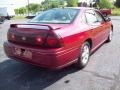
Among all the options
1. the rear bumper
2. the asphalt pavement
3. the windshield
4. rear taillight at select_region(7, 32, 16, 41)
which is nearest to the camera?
the rear bumper

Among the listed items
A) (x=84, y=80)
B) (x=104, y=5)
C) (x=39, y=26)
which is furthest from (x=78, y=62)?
(x=104, y=5)

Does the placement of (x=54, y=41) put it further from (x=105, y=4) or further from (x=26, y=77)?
(x=105, y=4)

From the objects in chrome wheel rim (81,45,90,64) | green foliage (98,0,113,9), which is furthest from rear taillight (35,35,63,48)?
green foliage (98,0,113,9)

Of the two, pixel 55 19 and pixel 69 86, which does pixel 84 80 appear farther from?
pixel 55 19

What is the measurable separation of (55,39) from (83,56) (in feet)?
4.16

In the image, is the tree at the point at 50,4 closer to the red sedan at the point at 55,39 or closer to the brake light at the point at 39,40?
the red sedan at the point at 55,39

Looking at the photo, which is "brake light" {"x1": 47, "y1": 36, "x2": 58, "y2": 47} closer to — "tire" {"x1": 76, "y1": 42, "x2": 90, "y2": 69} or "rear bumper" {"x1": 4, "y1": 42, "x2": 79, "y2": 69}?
"rear bumper" {"x1": 4, "y1": 42, "x2": 79, "y2": 69}

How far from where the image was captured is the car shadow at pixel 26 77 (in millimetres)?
4352

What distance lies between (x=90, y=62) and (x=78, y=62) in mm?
862

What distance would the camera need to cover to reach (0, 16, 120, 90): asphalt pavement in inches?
169

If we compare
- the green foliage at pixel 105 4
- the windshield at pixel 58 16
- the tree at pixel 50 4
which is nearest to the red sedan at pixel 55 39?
the windshield at pixel 58 16

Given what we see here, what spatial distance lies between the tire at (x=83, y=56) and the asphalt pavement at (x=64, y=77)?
120 millimetres

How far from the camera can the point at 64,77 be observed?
475 cm

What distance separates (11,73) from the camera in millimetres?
5039
